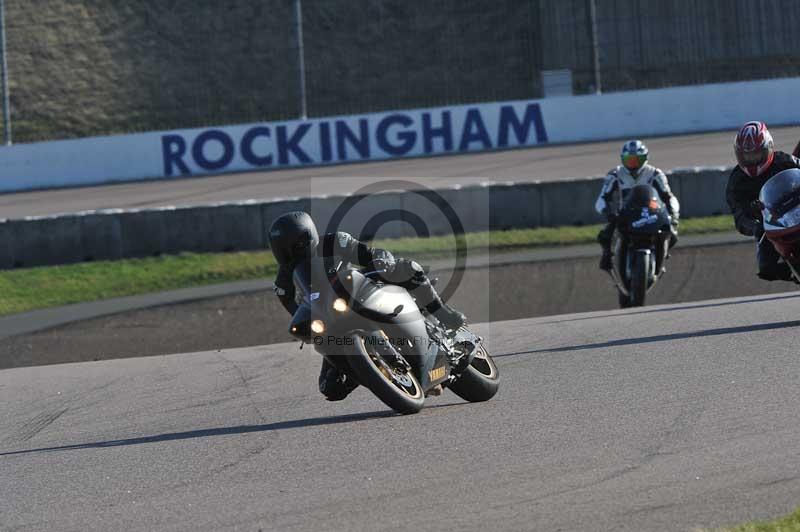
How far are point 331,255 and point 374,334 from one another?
1.65 ft

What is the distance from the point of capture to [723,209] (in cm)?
2014

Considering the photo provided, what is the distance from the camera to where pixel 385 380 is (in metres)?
6.74

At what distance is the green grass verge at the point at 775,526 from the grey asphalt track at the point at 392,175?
61.2ft

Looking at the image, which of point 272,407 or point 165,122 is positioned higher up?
point 165,122

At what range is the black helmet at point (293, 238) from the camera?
22.4 ft

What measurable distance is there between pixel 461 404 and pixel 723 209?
1351 cm

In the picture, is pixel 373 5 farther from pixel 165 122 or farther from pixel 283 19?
pixel 165 122

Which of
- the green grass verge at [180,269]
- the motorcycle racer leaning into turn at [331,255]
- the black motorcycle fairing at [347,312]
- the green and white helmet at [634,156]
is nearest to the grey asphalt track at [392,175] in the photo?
the green grass verge at [180,269]

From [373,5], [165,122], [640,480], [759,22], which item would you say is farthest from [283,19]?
[640,480]

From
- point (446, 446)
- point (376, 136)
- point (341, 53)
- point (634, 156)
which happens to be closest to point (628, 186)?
point (634, 156)

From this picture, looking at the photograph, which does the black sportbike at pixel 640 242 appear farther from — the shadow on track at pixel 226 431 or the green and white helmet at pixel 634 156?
the shadow on track at pixel 226 431

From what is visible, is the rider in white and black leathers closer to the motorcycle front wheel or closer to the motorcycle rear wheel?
the motorcycle front wheel

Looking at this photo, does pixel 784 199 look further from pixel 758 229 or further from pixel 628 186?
pixel 628 186

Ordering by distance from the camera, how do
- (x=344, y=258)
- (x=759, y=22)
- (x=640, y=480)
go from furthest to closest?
(x=759, y=22) < (x=344, y=258) < (x=640, y=480)
